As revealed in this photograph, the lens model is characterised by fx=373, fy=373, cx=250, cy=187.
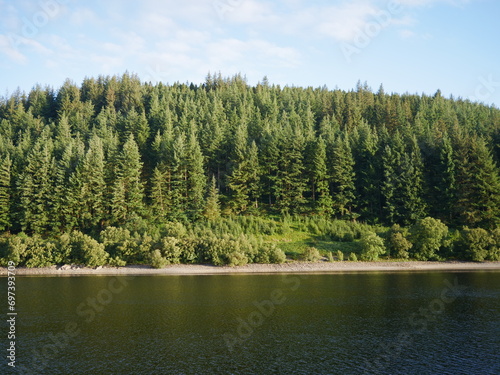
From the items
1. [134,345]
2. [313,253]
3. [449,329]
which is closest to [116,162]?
[313,253]

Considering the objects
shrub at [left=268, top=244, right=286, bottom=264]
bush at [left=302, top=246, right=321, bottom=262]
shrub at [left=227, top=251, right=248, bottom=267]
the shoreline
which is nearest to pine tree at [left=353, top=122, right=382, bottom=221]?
the shoreline

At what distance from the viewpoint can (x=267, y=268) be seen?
6350cm

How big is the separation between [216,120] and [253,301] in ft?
243

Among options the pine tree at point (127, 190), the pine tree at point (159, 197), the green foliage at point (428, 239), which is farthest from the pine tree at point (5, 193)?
the green foliage at point (428, 239)

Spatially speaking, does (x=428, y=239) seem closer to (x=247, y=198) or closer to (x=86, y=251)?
(x=247, y=198)

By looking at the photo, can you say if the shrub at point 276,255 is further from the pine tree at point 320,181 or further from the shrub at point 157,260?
the pine tree at point 320,181

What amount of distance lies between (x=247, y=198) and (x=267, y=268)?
957 inches

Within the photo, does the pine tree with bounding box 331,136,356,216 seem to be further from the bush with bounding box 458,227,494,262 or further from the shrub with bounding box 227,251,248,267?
the shrub with bounding box 227,251,248,267

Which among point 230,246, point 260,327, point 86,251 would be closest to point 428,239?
point 230,246

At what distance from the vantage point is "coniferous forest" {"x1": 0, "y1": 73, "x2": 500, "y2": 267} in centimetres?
6619

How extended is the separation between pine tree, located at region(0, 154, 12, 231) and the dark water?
101 ft

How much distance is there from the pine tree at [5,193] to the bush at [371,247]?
227ft

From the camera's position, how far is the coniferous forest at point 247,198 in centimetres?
6619

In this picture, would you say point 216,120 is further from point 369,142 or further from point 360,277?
point 360,277
